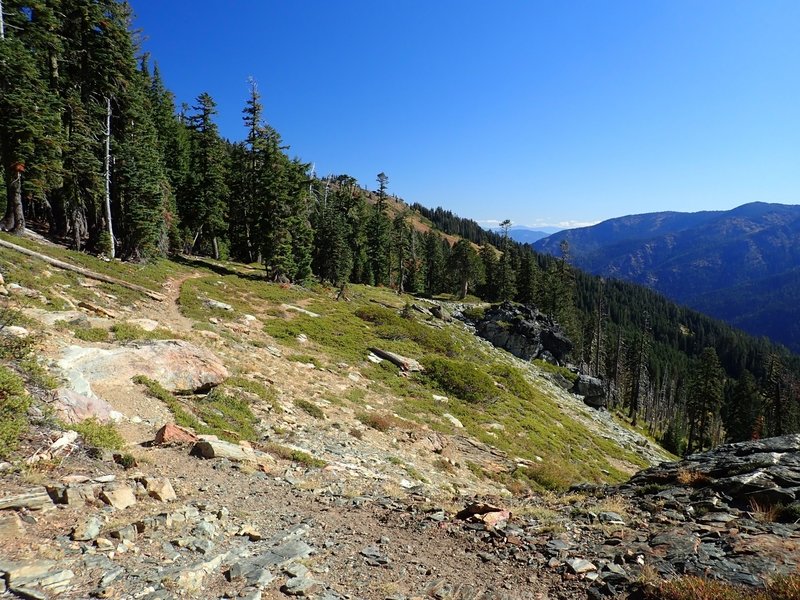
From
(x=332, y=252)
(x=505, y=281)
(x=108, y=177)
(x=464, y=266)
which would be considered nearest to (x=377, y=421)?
(x=108, y=177)

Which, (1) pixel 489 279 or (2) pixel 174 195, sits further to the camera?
(1) pixel 489 279

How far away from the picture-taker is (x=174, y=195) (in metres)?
48.7

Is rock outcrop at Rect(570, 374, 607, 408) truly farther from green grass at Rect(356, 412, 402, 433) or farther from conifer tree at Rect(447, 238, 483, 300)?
green grass at Rect(356, 412, 402, 433)

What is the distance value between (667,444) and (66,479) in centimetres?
8119

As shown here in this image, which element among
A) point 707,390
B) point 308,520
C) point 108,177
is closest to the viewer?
point 308,520

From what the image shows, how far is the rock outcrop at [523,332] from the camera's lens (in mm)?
61750

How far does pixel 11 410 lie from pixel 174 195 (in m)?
47.5

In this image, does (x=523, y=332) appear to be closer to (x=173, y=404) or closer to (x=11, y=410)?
(x=173, y=404)

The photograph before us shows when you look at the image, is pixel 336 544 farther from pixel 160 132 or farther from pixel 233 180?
pixel 160 132

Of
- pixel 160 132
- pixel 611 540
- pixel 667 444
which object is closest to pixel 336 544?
pixel 611 540

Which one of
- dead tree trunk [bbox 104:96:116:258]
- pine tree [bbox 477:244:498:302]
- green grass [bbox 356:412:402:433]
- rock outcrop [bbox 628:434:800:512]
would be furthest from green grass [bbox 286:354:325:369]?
pine tree [bbox 477:244:498:302]

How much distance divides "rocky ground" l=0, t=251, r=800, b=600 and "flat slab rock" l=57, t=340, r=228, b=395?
0.20 feet

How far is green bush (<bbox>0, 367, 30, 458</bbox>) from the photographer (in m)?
7.08

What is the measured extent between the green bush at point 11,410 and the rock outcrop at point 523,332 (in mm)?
57037
